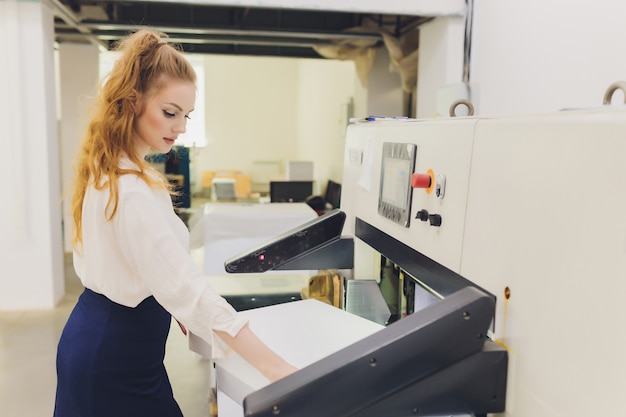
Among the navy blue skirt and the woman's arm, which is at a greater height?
the woman's arm

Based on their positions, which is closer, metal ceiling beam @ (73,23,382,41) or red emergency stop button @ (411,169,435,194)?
red emergency stop button @ (411,169,435,194)

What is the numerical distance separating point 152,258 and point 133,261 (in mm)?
81

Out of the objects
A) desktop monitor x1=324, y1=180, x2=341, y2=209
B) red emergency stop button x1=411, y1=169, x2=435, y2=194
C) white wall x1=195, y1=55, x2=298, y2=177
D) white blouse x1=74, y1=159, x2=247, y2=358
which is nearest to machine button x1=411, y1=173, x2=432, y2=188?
red emergency stop button x1=411, y1=169, x2=435, y2=194

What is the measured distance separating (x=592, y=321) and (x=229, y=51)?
6036mm

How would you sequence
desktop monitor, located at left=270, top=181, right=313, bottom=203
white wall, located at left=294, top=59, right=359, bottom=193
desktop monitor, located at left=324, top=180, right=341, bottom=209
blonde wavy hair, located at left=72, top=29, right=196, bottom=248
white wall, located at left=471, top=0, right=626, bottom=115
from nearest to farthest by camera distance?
blonde wavy hair, located at left=72, top=29, right=196, bottom=248
white wall, located at left=471, top=0, right=626, bottom=115
desktop monitor, located at left=270, top=181, right=313, bottom=203
desktop monitor, located at left=324, top=180, right=341, bottom=209
white wall, located at left=294, top=59, right=359, bottom=193

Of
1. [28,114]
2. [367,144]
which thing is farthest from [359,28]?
[367,144]

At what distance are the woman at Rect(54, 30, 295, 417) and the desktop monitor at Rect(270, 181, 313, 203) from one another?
187 inches

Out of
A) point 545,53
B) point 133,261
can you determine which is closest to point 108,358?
point 133,261

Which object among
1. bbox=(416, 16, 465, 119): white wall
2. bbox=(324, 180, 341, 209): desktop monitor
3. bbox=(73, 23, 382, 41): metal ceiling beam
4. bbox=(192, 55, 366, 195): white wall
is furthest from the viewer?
bbox=(192, 55, 366, 195): white wall

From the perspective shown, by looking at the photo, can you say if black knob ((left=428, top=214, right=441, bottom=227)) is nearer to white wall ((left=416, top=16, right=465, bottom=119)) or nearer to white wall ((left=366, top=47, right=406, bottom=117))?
white wall ((left=416, top=16, right=465, bottom=119))

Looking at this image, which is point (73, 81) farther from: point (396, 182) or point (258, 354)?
point (258, 354)

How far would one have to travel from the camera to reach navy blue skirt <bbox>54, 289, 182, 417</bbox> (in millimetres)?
1159

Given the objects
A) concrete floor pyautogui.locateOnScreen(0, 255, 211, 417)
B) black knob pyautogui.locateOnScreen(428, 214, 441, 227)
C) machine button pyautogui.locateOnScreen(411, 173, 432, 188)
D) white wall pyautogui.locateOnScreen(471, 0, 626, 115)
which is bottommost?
concrete floor pyautogui.locateOnScreen(0, 255, 211, 417)

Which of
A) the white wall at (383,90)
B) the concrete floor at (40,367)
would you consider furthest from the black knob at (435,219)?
the white wall at (383,90)
